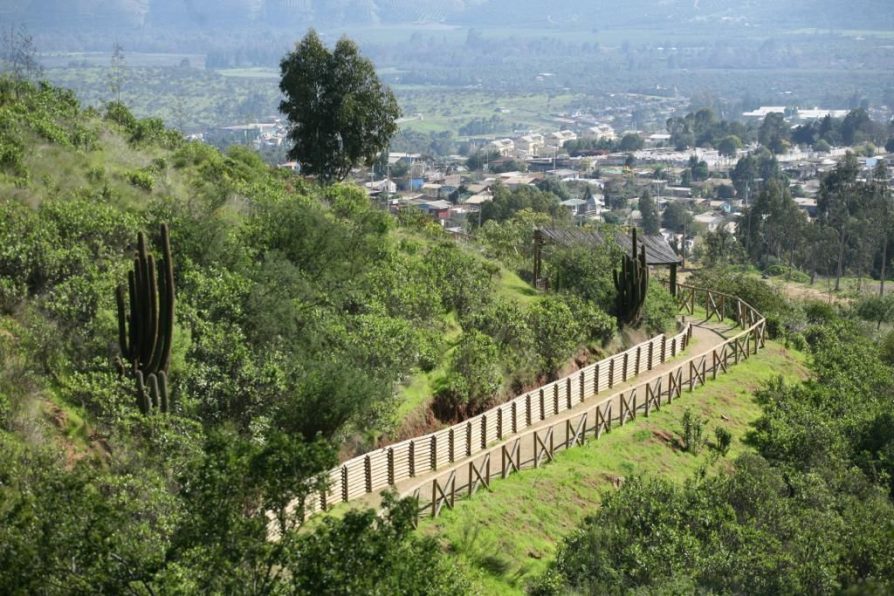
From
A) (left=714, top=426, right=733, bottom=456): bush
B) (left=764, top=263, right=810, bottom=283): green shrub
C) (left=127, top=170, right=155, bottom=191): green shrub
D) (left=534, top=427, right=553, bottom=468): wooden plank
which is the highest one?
(left=127, top=170, right=155, bottom=191): green shrub

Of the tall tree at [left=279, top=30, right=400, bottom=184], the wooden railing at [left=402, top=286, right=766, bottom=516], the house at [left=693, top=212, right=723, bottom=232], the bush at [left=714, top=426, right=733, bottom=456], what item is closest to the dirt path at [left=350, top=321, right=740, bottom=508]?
the wooden railing at [left=402, top=286, right=766, bottom=516]

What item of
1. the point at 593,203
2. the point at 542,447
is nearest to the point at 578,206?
the point at 593,203

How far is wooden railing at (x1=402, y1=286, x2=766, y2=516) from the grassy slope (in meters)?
0.24

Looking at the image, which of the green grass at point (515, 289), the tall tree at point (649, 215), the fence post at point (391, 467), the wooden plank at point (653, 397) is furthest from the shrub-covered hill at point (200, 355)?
the tall tree at point (649, 215)

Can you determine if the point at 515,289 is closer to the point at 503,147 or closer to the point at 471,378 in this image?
the point at 471,378

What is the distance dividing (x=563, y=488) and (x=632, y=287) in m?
10.7

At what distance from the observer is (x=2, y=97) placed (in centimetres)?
3369

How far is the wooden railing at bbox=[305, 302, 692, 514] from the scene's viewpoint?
19734mm

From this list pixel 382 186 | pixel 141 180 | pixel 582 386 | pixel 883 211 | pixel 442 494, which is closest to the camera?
pixel 442 494

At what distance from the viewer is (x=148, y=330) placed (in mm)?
18438

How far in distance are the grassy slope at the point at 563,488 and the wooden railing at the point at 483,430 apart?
1071 mm

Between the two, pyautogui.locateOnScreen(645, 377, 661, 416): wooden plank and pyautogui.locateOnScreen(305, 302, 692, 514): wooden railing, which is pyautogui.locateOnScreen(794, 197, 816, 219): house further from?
pyautogui.locateOnScreen(645, 377, 661, 416): wooden plank

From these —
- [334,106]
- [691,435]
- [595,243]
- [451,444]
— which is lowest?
[691,435]

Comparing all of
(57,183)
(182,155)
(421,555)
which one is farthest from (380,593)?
(182,155)
